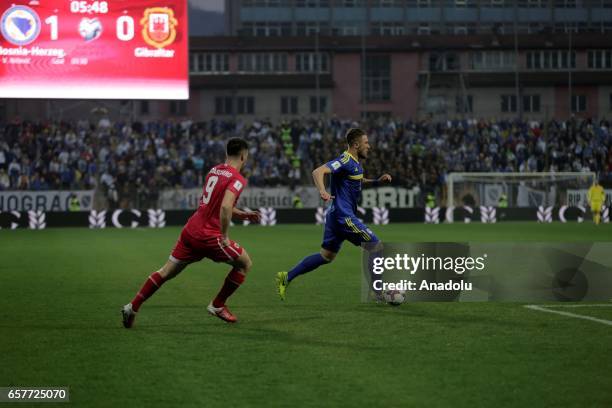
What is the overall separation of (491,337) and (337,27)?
256 ft

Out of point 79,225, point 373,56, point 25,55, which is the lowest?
point 79,225

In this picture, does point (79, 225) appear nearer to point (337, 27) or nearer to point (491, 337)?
point (491, 337)

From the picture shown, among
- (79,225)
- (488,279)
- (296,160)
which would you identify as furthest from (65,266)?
(296,160)

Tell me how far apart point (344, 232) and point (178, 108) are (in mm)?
64939

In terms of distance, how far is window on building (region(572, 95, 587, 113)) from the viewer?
78594 millimetres

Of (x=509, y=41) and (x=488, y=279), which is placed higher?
(x=509, y=41)

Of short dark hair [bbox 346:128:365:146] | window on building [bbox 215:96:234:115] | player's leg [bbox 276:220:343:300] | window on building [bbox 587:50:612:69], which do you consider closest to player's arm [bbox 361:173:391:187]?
short dark hair [bbox 346:128:365:146]

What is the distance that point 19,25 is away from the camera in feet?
115

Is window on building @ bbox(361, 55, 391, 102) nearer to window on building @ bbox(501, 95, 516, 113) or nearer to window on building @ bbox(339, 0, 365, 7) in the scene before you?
window on building @ bbox(339, 0, 365, 7)

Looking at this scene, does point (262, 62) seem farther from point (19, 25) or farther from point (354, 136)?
point (354, 136)

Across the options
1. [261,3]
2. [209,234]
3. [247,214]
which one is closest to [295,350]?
[209,234]

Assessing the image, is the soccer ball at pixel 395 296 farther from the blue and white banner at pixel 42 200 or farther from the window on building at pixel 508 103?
the window on building at pixel 508 103

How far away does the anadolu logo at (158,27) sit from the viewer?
36.1m

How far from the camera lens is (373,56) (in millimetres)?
79875
